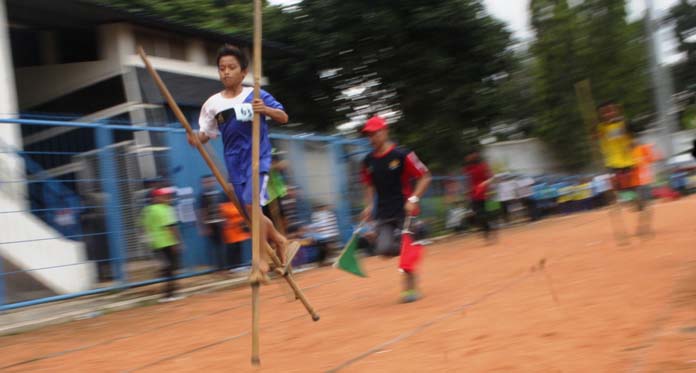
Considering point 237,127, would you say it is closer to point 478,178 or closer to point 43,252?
point 43,252

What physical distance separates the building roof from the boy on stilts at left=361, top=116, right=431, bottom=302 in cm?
980

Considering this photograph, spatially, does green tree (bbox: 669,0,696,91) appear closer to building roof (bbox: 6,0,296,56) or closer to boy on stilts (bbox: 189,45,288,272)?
building roof (bbox: 6,0,296,56)

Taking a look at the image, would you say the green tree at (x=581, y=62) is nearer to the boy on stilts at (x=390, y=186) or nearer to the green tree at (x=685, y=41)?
the green tree at (x=685, y=41)

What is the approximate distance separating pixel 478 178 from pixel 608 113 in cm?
466

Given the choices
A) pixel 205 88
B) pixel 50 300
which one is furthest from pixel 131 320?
pixel 205 88

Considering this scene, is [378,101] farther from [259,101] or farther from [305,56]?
[259,101]

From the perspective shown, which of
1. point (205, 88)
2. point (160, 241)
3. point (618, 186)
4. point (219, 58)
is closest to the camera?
point (219, 58)

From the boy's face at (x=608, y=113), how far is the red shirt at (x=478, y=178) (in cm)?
441

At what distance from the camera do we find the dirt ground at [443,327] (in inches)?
164

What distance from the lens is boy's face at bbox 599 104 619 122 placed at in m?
10.0

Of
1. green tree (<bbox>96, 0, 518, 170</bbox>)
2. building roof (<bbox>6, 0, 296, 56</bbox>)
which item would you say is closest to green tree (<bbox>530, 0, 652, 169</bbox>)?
green tree (<bbox>96, 0, 518, 170</bbox>)

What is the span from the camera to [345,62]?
2177 centimetres

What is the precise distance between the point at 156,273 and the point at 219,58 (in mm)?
5393

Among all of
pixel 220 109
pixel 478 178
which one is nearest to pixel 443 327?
pixel 220 109
